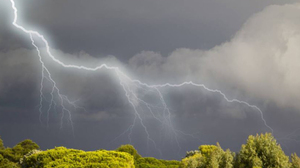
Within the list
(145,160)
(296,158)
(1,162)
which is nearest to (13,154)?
(1,162)

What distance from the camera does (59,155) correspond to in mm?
29578

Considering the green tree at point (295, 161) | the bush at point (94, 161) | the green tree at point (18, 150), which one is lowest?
the green tree at point (295, 161)

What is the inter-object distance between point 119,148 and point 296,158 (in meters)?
36.5

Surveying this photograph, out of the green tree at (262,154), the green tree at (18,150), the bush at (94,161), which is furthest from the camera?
the green tree at (18,150)

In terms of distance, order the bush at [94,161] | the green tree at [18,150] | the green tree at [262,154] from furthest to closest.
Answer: the green tree at [18,150], the bush at [94,161], the green tree at [262,154]

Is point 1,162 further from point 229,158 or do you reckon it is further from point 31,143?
point 229,158

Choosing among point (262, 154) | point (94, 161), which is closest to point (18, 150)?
point (94, 161)

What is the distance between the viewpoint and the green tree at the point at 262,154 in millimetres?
20531

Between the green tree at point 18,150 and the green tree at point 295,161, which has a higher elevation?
the green tree at point 18,150

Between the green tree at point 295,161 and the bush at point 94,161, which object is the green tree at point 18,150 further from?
the green tree at point 295,161

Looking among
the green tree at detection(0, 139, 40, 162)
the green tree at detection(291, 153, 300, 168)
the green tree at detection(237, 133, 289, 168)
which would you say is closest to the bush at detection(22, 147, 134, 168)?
the green tree at detection(237, 133, 289, 168)

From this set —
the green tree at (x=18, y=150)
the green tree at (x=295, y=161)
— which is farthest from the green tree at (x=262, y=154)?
the green tree at (x=18, y=150)

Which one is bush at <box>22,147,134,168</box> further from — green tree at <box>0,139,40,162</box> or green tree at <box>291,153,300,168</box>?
green tree at <box>0,139,40,162</box>

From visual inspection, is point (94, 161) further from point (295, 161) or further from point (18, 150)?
point (18, 150)
